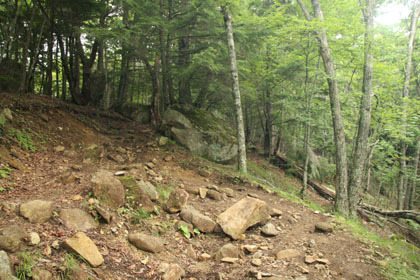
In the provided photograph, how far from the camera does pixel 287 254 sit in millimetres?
3656

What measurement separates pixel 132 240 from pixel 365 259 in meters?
3.56

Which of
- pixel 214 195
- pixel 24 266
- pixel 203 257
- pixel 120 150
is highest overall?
pixel 120 150

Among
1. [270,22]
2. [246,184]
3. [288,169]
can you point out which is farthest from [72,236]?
[288,169]

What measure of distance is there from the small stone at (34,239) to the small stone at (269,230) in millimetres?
3597

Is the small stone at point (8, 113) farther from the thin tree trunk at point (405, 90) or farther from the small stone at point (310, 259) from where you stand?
the thin tree trunk at point (405, 90)

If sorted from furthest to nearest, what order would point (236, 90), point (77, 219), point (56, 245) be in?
point (236, 90) → point (77, 219) → point (56, 245)

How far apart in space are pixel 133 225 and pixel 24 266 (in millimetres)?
1720

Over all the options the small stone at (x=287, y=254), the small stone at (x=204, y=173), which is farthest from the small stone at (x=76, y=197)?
the small stone at (x=204, y=173)

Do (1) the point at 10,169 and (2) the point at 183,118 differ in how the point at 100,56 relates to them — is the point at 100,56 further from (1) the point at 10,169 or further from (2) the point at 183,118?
(1) the point at 10,169

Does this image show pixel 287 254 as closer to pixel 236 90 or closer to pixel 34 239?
pixel 34 239

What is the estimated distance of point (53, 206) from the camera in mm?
3352

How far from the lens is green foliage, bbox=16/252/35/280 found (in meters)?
2.09

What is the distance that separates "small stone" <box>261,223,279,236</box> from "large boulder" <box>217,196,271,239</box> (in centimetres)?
16

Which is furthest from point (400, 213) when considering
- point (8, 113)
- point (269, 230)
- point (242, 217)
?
point (8, 113)
